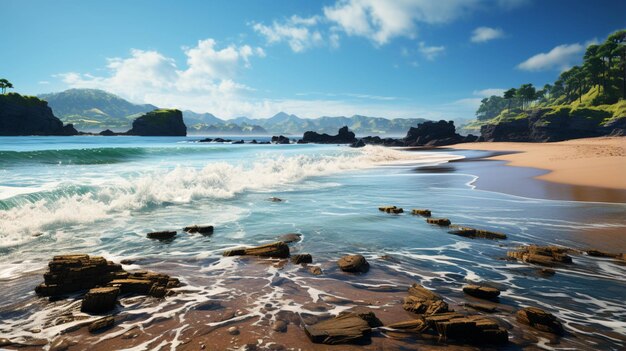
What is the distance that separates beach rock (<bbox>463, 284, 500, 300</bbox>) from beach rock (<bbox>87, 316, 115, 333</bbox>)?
22.5 feet

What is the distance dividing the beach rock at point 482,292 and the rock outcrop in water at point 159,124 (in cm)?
19368

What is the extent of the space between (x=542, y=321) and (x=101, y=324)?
752 cm

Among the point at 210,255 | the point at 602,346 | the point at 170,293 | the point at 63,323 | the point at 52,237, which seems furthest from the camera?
the point at 52,237

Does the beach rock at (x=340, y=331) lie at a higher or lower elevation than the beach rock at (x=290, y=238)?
higher

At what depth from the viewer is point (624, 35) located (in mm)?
93125

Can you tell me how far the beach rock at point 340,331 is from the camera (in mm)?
4855

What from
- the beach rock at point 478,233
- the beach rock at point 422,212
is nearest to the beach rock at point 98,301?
the beach rock at point 478,233

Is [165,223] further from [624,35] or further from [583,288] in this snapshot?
[624,35]

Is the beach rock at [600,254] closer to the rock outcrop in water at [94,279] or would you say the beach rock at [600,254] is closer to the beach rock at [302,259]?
the beach rock at [302,259]

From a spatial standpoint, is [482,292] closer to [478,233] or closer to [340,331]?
[340,331]

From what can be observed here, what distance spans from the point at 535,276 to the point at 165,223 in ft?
41.9

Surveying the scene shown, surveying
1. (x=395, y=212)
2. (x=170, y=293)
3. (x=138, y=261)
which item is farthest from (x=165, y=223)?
(x=395, y=212)

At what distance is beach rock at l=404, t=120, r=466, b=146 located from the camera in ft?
327

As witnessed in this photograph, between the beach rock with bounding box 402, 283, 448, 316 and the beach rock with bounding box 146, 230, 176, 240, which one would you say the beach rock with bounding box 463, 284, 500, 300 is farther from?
the beach rock with bounding box 146, 230, 176, 240
